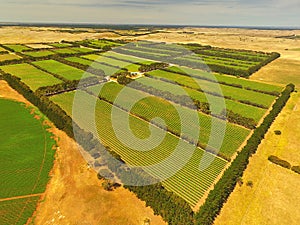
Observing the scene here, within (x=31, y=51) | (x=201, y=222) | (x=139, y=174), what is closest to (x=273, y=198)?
(x=201, y=222)

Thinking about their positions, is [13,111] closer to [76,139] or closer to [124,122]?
[76,139]

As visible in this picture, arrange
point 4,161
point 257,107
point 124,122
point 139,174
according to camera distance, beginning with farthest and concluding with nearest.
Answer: point 257,107
point 124,122
point 4,161
point 139,174

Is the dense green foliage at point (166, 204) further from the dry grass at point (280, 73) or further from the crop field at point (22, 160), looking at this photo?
the dry grass at point (280, 73)

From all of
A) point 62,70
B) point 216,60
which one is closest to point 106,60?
point 62,70

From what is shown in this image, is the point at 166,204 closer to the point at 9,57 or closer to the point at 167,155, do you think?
the point at 167,155

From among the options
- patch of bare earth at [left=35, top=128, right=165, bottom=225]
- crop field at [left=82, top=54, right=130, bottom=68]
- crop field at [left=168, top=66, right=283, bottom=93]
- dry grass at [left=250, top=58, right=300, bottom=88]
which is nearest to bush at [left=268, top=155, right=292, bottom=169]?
patch of bare earth at [left=35, top=128, right=165, bottom=225]

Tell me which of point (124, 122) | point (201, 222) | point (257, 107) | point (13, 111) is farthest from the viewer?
point (257, 107)

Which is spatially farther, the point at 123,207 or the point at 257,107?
the point at 257,107
